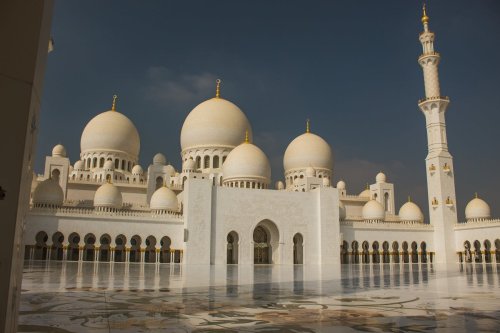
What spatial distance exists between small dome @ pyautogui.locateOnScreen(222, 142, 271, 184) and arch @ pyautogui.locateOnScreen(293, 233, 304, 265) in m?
4.40

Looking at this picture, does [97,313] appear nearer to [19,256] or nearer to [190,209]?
[19,256]

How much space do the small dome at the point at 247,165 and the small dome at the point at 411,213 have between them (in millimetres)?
11987

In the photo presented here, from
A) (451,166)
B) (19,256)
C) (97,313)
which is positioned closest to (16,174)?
(19,256)

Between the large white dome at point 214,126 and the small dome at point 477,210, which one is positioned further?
the large white dome at point 214,126

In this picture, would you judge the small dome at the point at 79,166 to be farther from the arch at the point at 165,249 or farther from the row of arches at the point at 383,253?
the row of arches at the point at 383,253

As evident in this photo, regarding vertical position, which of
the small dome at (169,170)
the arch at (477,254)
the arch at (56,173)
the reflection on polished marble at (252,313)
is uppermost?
the small dome at (169,170)

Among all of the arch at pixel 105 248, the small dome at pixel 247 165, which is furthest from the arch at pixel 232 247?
the arch at pixel 105 248

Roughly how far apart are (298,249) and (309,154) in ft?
31.6

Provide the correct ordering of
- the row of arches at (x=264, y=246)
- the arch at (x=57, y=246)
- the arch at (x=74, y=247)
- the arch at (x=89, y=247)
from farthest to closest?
the row of arches at (x=264, y=246) → the arch at (x=89, y=247) → the arch at (x=74, y=247) → the arch at (x=57, y=246)

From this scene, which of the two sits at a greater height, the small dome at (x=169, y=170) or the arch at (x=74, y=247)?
the small dome at (x=169, y=170)

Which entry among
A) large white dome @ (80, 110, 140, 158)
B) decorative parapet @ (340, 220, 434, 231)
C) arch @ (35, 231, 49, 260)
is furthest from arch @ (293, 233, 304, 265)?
large white dome @ (80, 110, 140, 158)

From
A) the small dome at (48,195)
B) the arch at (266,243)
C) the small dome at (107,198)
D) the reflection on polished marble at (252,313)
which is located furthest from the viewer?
the arch at (266,243)

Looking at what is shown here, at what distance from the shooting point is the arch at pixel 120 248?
2502 cm

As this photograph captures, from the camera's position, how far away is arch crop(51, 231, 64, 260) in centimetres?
2348
